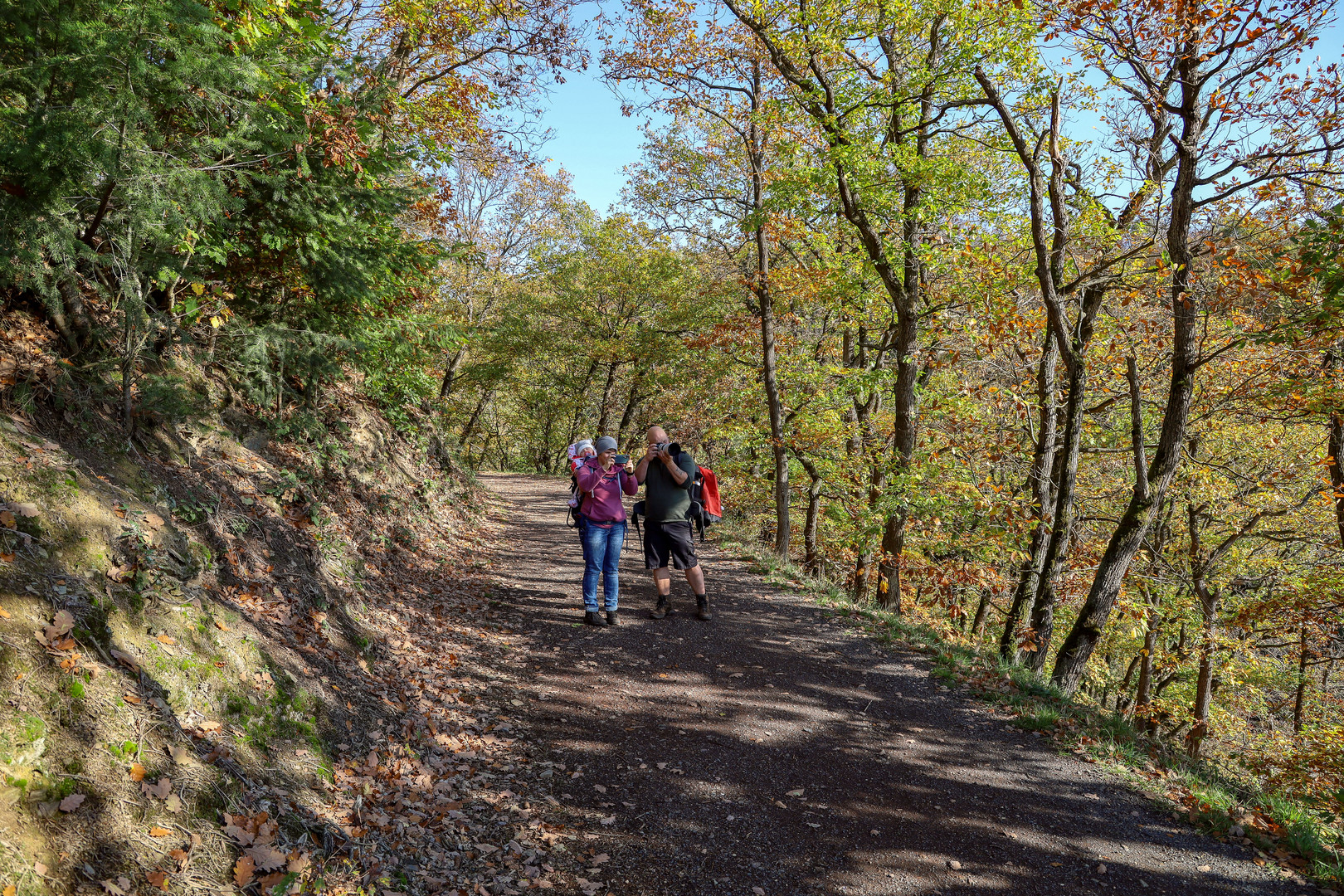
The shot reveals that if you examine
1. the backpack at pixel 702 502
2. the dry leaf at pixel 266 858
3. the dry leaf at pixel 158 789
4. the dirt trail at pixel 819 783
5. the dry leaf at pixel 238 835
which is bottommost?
the dirt trail at pixel 819 783

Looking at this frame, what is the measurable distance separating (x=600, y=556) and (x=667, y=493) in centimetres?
110

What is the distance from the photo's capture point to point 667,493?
8.17 metres

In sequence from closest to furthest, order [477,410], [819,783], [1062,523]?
[819,783]
[1062,523]
[477,410]

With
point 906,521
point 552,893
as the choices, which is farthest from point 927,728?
point 906,521

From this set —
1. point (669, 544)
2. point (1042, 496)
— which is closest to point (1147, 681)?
point (1042, 496)

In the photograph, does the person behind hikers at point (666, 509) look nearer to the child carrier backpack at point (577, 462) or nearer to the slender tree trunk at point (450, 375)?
the child carrier backpack at point (577, 462)

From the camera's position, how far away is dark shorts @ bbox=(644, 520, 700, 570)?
26.7ft

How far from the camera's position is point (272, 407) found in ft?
26.2

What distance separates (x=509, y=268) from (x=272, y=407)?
21.1m

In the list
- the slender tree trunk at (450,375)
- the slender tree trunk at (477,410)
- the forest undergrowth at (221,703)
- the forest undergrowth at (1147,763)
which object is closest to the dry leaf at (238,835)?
the forest undergrowth at (221,703)

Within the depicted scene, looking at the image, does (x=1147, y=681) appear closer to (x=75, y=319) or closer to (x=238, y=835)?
(x=238, y=835)

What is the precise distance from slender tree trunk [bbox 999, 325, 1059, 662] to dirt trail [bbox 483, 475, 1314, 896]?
4.65m

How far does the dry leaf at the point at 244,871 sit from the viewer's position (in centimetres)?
292

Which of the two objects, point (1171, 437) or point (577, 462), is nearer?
point (577, 462)
